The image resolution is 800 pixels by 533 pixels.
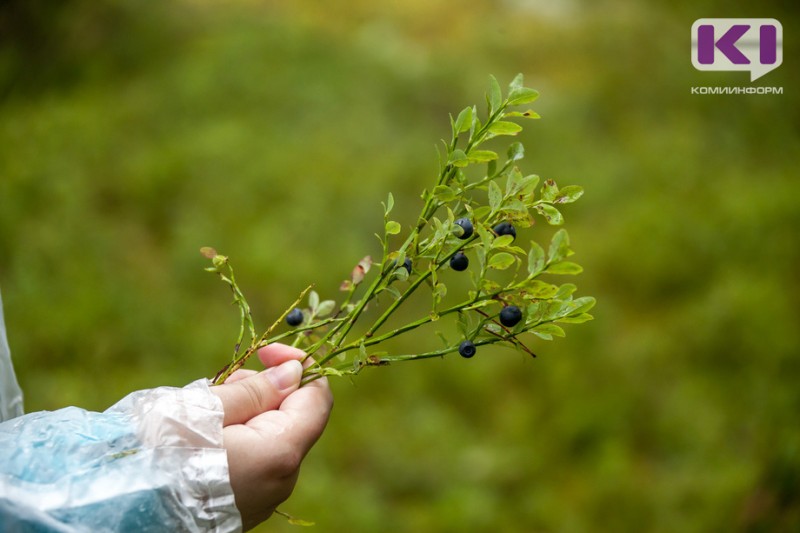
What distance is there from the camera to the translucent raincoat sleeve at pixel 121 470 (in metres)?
0.64

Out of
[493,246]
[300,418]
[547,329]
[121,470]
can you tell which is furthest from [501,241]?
[121,470]

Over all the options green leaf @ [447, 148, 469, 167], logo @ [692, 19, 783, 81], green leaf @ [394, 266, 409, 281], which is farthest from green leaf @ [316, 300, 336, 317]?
logo @ [692, 19, 783, 81]

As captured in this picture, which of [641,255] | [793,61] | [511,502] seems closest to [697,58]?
[793,61]

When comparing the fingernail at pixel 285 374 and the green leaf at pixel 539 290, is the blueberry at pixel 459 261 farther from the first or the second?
the fingernail at pixel 285 374

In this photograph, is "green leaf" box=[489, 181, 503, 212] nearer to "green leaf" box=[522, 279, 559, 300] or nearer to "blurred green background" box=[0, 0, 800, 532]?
"green leaf" box=[522, 279, 559, 300]

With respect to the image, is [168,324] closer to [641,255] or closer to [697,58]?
[641,255]

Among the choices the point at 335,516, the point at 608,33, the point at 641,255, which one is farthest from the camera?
the point at 608,33

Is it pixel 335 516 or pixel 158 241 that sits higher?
pixel 158 241

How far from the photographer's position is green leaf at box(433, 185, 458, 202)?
2.40ft

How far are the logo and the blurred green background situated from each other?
0.07m

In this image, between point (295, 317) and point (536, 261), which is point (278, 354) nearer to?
point (295, 317)

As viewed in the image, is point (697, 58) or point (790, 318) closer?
point (790, 318)

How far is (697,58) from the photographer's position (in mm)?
3189

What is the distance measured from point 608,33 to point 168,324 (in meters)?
2.46
